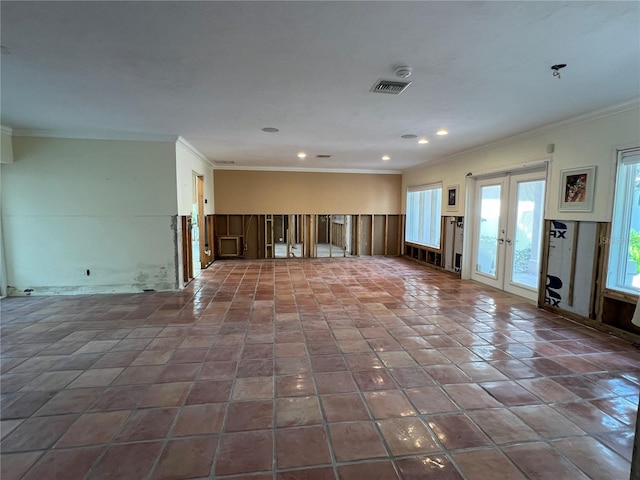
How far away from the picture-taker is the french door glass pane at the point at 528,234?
15.8ft

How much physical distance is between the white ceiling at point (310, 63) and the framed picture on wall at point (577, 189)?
2.52ft

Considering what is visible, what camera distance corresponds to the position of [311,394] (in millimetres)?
2379

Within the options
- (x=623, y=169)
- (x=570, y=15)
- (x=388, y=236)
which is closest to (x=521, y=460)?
(x=570, y=15)

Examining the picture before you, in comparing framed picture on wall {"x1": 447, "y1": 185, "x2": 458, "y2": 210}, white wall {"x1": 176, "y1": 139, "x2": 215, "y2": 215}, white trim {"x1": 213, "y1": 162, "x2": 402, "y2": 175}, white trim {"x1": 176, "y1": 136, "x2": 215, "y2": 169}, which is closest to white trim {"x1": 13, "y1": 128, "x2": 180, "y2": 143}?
white trim {"x1": 176, "y1": 136, "x2": 215, "y2": 169}

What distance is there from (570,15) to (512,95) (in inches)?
56.1

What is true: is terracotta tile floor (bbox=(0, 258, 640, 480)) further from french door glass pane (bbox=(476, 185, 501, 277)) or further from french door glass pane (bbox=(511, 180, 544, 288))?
french door glass pane (bbox=(476, 185, 501, 277))

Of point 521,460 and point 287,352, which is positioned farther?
point 287,352

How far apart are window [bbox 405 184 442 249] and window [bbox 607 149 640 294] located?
3949mm

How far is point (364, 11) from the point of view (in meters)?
1.93

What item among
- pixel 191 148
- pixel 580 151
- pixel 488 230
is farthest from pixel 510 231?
pixel 191 148

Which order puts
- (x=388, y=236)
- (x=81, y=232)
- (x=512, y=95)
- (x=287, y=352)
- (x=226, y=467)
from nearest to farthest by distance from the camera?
1. (x=226, y=467)
2. (x=287, y=352)
3. (x=512, y=95)
4. (x=81, y=232)
5. (x=388, y=236)

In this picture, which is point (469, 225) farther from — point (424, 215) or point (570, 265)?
point (570, 265)

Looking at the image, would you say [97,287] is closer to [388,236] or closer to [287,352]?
[287,352]

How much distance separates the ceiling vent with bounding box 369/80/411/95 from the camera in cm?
297
